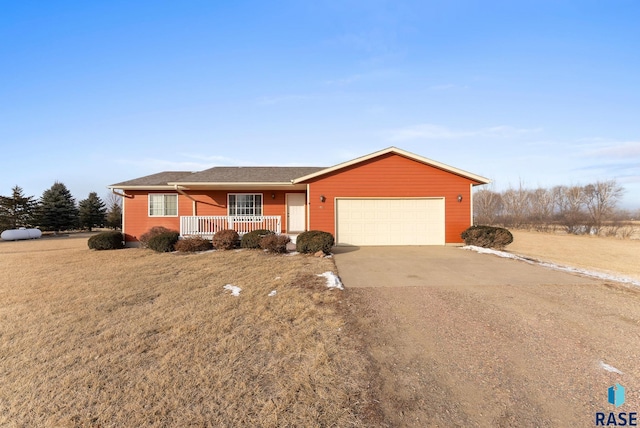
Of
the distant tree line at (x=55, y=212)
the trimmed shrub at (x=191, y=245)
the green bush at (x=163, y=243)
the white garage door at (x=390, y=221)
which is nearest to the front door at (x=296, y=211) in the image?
the white garage door at (x=390, y=221)

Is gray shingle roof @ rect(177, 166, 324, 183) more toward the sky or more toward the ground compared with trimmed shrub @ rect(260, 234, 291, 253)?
more toward the sky

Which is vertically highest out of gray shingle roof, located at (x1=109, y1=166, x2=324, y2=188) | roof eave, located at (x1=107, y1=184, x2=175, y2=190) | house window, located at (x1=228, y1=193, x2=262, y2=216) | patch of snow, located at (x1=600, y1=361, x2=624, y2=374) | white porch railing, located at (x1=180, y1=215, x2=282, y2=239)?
gray shingle roof, located at (x1=109, y1=166, x2=324, y2=188)

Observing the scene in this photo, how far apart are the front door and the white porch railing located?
1.29 m

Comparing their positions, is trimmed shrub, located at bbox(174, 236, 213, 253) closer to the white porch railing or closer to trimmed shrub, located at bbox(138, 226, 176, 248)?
the white porch railing

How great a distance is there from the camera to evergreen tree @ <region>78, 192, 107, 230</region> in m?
32.0

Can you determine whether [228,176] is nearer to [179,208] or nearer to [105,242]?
[179,208]

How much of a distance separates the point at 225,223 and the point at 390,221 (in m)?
7.63

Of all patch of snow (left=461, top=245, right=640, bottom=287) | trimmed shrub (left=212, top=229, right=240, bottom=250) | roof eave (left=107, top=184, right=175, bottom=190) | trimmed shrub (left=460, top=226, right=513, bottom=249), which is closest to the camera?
patch of snow (left=461, top=245, right=640, bottom=287)

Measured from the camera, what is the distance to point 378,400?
8.87ft

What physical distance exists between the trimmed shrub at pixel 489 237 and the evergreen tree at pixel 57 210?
118 feet

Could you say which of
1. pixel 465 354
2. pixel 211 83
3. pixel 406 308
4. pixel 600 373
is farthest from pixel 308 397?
pixel 211 83

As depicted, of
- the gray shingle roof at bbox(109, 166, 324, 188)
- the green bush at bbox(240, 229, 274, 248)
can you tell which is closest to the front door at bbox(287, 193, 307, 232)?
the gray shingle roof at bbox(109, 166, 324, 188)

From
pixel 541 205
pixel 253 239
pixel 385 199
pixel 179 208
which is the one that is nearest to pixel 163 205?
pixel 179 208

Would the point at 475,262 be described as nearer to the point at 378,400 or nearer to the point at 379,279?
the point at 379,279
